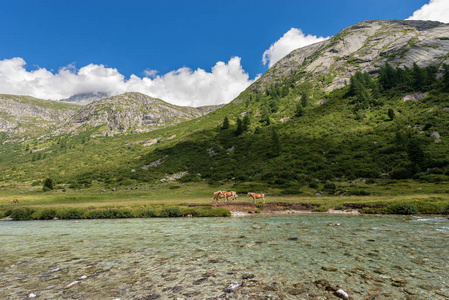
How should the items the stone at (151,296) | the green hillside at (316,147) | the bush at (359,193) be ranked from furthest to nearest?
the green hillside at (316,147), the bush at (359,193), the stone at (151,296)

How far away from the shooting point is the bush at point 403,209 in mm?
28516

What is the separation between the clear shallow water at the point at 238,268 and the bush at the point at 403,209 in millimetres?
15991

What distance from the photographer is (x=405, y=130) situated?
87000 millimetres

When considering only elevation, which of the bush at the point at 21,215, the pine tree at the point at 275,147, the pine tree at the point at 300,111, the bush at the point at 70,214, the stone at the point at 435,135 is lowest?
the bush at the point at 70,214

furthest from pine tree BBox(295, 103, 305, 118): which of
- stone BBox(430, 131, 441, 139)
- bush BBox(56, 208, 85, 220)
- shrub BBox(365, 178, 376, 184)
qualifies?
bush BBox(56, 208, 85, 220)

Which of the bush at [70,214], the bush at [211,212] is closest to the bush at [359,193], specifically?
the bush at [211,212]

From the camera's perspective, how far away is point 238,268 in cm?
977

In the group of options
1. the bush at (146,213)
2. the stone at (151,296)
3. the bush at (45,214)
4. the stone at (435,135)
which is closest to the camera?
the stone at (151,296)

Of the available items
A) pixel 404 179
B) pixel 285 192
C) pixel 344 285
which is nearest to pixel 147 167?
pixel 285 192

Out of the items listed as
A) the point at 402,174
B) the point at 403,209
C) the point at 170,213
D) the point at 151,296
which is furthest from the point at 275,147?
the point at 151,296

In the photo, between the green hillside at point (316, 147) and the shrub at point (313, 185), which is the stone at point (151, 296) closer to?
the green hillside at point (316, 147)

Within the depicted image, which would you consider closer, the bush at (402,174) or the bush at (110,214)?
the bush at (110,214)

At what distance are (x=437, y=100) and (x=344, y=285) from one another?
13788 cm

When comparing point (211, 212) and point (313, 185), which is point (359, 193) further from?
point (211, 212)
